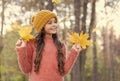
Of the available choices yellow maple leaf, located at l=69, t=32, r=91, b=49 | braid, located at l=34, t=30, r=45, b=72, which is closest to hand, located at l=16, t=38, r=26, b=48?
braid, located at l=34, t=30, r=45, b=72

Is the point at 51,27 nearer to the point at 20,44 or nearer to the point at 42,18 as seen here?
the point at 42,18

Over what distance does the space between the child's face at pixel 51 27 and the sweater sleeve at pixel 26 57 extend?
226mm

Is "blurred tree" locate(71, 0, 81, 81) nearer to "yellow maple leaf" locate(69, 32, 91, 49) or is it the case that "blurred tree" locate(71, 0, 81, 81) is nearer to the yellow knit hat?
the yellow knit hat

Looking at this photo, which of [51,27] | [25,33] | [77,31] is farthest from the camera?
[77,31]

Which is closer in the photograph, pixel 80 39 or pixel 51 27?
pixel 80 39

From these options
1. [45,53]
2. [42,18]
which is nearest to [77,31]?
[42,18]

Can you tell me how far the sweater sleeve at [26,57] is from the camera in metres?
4.75

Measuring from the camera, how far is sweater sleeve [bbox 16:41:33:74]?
4.75 meters

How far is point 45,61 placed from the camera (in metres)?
4.75

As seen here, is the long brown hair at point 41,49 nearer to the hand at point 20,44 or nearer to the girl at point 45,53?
the girl at point 45,53

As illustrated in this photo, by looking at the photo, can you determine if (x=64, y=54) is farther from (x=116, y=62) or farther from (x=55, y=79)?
(x=116, y=62)

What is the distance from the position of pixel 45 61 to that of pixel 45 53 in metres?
0.09

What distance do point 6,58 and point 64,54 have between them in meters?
35.7

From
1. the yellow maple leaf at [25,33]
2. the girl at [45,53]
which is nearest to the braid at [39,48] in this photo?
the girl at [45,53]
